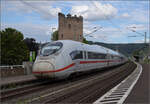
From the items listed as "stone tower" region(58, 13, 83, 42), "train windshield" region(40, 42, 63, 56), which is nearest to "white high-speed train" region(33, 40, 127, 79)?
"train windshield" region(40, 42, 63, 56)

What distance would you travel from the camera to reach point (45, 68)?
45.3ft

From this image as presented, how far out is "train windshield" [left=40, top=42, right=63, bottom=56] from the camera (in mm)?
14748

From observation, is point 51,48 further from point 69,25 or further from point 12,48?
point 69,25

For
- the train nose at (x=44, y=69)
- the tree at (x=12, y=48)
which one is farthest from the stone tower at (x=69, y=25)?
the train nose at (x=44, y=69)

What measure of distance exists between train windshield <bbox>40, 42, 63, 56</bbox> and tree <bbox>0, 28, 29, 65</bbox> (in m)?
44.9

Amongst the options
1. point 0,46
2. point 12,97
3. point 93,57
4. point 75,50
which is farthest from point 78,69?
point 0,46

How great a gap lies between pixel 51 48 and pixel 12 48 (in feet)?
156

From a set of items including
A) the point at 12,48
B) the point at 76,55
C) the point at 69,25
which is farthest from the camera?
the point at 69,25

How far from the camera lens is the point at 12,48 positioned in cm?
5997

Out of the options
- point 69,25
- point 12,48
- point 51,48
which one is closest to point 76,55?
point 51,48

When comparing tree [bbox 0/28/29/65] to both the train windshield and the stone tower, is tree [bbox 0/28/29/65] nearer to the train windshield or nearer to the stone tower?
the stone tower

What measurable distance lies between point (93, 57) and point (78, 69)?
5.02m

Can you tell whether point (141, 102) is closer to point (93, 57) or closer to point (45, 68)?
point (45, 68)

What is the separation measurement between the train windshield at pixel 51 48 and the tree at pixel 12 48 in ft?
A: 147
